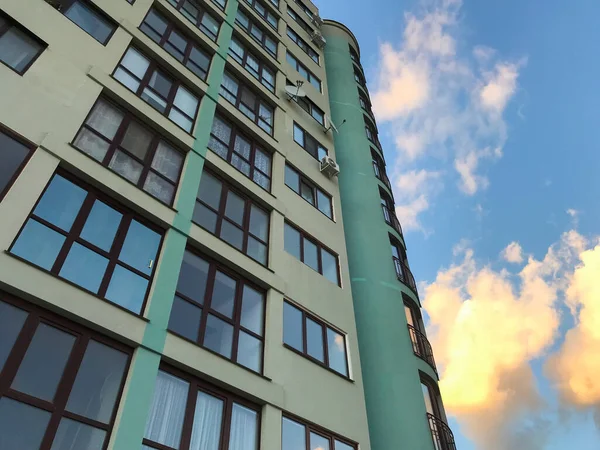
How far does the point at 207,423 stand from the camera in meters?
8.96

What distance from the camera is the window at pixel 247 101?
16828mm

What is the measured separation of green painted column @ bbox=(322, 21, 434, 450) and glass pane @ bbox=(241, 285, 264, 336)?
175 inches

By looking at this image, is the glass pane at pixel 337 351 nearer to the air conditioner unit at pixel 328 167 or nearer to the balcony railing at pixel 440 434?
the balcony railing at pixel 440 434

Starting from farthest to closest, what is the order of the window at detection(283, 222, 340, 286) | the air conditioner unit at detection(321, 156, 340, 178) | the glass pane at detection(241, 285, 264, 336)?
the air conditioner unit at detection(321, 156, 340, 178) → the window at detection(283, 222, 340, 286) → the glass pane at detection(241, 285, 264, 336)

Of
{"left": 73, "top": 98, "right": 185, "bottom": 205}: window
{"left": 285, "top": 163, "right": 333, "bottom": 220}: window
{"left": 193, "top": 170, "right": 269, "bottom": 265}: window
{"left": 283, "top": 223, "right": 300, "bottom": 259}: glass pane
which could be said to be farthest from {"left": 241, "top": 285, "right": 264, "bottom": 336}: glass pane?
{"left": 285, "top": 163, "right": 333, "bottom": 220}: window

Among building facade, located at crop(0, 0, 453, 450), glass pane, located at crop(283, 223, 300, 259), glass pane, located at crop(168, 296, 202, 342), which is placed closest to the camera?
building facade, located at crop(0, 0, 453, 450)

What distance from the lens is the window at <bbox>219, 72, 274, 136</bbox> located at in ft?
55.2

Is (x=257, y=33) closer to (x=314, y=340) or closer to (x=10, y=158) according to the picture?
(x=314, y=340)

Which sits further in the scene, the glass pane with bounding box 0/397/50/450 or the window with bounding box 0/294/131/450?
the window with bounding box 0/294/131/450

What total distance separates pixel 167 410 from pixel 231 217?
5.79m

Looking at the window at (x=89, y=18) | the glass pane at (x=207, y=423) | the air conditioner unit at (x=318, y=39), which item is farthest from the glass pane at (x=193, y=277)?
the air conditioner unit at (x=318, y=39)

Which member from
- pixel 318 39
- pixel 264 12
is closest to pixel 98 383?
pixel 264 12

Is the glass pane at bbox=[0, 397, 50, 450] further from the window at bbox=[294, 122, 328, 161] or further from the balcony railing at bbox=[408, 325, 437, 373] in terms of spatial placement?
the window at bbox=[294, 122, 328, 161]

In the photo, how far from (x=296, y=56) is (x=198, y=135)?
12.6m
